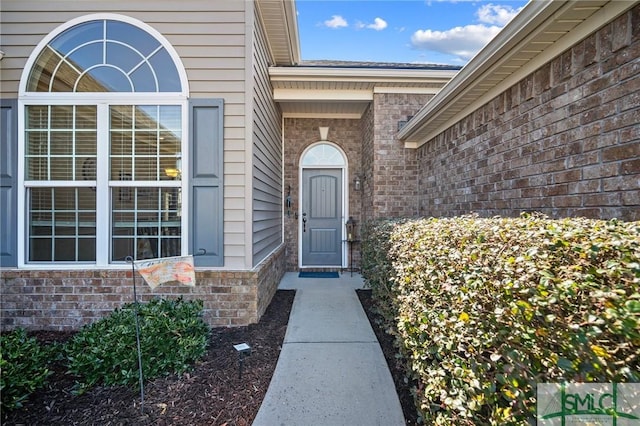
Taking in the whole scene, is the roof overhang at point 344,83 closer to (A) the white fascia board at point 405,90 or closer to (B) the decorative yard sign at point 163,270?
(A) the white fascia board at point 405,90

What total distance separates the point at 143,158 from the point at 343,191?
387 centimetres

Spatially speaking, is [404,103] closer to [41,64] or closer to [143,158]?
[143,158]

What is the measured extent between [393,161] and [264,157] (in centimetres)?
221

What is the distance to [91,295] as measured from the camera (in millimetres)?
3508

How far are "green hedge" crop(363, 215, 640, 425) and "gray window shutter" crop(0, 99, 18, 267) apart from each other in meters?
4.12

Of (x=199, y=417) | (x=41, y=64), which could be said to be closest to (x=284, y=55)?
(x=41, y=64)

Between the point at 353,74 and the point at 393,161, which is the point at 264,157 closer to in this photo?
the point at 353,74

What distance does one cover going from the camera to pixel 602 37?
6.24ft

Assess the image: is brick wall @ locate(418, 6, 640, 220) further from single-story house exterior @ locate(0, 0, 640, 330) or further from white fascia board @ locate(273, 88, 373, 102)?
white fascia board @ locate(273, 88, 373, 102)

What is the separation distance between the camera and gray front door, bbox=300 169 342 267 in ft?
21.7

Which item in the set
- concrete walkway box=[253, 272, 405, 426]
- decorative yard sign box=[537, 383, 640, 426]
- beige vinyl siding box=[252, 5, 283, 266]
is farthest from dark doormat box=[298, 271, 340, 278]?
decorative yard sign box=[537, 383, 640, 426]

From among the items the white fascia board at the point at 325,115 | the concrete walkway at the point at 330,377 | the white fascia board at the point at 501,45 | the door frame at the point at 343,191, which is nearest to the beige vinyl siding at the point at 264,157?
the white fascia board at the point at 325,115

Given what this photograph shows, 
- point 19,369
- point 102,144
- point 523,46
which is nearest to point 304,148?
point 102,144

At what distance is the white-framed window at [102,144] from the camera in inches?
137
